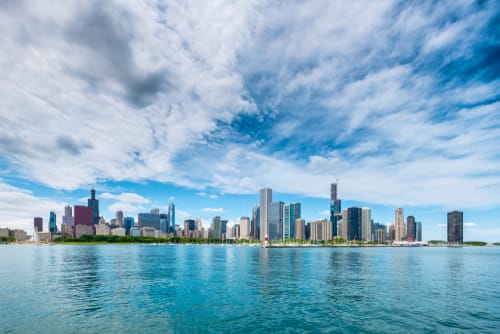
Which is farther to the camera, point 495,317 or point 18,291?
point 18,291

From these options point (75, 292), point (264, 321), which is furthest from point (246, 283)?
point (75, 292)

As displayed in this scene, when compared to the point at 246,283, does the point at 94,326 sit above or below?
above

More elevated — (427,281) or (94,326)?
(94,326)

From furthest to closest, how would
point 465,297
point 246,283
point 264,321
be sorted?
point 246,283
point 465,297
point 264,321

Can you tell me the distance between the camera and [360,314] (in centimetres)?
4547

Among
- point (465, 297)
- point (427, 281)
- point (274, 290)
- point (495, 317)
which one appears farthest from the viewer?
point (427, 281)

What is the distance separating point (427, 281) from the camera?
7881 cm

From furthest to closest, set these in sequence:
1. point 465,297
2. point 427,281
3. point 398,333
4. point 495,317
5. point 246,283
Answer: point 427,281, point 246,283, point 465,297, point 495,317, point 398,333

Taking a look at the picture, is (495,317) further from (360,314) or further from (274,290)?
(274,290)

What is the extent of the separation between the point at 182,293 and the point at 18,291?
1333 inches

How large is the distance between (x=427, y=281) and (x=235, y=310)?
59946 millimetres

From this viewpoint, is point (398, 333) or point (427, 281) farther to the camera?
point (427, 281)

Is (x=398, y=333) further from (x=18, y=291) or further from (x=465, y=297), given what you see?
(x=18, y=291)

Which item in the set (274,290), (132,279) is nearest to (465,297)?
(274,290)
